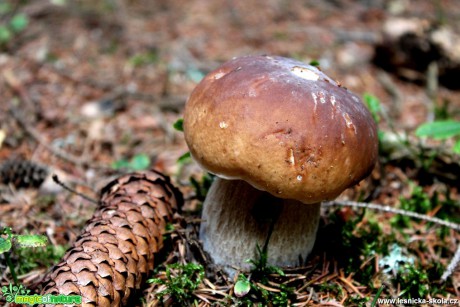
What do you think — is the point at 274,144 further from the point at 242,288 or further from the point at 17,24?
the point at 17,24

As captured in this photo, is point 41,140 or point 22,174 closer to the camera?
point 22,174

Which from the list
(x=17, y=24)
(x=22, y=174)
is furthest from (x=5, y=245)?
(x=17, y=24)

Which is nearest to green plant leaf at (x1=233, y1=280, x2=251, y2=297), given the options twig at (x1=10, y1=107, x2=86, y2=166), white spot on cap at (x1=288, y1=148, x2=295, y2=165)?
white spot on cap at (x1=288, y1=148, x2=295, y2=165)

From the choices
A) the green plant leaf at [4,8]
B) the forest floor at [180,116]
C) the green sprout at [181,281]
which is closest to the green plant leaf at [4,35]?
the forest floor at [180,116]

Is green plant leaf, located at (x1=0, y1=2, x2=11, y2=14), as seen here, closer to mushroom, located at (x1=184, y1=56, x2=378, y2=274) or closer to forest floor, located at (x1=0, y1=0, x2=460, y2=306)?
forest floor, located at (x1=0, y1=0, x2=460, y2=306)

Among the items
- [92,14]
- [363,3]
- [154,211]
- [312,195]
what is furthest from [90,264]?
[363,3]

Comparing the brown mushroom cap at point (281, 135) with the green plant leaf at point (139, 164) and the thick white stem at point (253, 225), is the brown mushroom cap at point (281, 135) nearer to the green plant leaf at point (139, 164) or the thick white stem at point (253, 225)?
the thick white stem at point (253, 225)

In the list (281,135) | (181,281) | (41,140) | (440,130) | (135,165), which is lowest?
(41,140)
